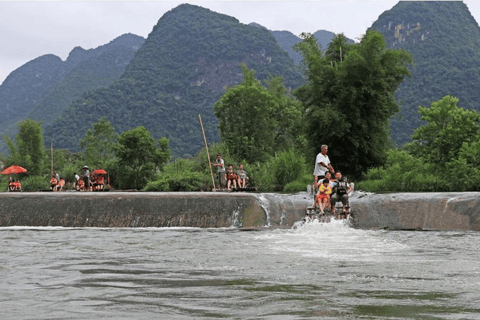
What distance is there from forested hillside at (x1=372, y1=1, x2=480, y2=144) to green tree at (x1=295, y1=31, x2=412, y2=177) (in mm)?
24727

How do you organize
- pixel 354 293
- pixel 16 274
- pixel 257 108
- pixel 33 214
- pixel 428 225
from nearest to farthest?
1. pixel 354 293
2. pixel 16 274
3. pixel 428 225
4. pixel 33 214
5. pixel 257 108

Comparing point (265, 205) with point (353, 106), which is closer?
point (265, 205)

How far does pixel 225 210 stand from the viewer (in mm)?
16641

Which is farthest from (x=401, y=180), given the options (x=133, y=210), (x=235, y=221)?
(x=133, y=210)

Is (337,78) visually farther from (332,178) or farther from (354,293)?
(354,293)

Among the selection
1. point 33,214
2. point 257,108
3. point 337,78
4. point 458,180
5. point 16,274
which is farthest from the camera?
point 257,108

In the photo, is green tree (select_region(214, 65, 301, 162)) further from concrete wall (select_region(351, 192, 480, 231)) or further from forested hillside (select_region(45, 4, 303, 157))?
forested hillside (select_region(45, 4, 303, 157))

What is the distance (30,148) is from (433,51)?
57.3m

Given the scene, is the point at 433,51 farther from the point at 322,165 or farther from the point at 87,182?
the point at 322,165

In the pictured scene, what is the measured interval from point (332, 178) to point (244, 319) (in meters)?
13.2

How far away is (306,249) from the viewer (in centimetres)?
1098

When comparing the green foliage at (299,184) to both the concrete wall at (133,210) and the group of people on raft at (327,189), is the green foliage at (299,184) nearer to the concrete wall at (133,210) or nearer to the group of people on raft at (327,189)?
the group of people on raft at (327,189)

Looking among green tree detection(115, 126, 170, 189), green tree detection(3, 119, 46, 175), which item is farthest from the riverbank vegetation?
green tree detection(3, 119, 46, 175)

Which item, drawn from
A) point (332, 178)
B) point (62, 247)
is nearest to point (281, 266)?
point (62, 247)
